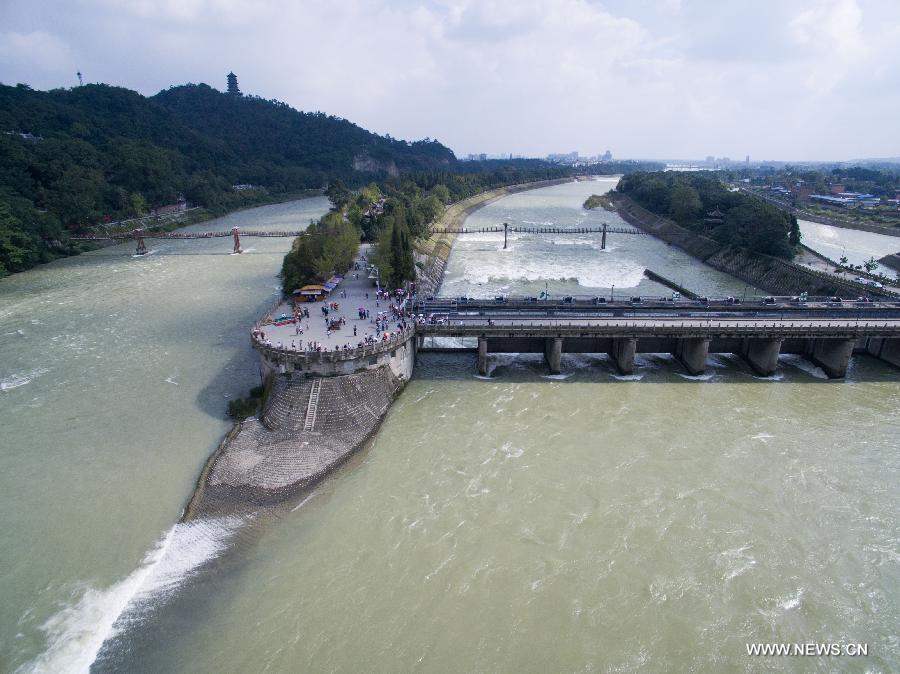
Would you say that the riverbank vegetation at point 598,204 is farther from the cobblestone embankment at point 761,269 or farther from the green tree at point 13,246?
the green tree at point 13,246

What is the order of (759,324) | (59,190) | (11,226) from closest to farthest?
(759,324) → (11,226) → (59,190)

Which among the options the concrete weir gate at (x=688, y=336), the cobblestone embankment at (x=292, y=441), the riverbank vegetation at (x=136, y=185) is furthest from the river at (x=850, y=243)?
the cobblestone embankment at (x=292, y=441)

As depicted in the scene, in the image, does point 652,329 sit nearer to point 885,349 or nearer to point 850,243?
point 885,349

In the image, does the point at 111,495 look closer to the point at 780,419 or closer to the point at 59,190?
the point at 780,419

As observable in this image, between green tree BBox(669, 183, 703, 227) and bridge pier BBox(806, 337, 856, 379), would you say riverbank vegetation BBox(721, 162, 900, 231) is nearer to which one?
green tree BBox(669, 183, 703, 227)

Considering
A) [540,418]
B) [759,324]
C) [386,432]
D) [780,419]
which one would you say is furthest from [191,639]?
[759,324]

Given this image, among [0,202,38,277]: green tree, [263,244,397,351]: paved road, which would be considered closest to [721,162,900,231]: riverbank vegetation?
[263,244,397,351]: paved road

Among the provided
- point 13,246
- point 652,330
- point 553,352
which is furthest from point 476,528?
point 13,246
